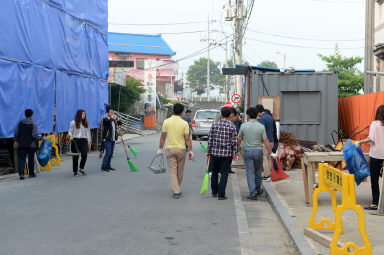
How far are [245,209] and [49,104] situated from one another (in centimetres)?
988

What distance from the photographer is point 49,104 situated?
53.6 feet

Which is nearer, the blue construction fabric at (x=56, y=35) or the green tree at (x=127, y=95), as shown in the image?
the blue construction fabric at (x=56, y=35)

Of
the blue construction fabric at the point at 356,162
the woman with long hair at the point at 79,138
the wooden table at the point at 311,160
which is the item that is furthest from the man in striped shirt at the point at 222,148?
the woman with long hair at the point at 79,138

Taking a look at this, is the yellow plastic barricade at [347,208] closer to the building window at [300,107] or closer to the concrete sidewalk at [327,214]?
the concrete sidewalk at [327,214]

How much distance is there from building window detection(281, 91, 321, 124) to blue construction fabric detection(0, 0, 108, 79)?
7.83 m

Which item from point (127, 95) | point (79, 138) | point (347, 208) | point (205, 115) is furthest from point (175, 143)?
point (127, 95)

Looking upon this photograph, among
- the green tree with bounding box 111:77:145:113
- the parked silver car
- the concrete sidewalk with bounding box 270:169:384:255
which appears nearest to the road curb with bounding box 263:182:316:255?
the concrete sidewalk with bounding box 270:169:384:255

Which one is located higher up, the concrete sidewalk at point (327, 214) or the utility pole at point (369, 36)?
the utility pole at point (369, 36)

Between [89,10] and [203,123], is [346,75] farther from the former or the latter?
[89,10]

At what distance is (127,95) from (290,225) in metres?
36.3

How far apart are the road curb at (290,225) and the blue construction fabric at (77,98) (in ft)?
32.4

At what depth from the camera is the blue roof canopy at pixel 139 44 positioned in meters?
60.7

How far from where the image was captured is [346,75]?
1325 inches

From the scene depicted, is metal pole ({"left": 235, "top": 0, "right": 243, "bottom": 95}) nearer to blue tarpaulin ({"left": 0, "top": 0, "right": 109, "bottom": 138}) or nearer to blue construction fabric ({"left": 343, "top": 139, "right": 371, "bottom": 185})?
blue tarpaulin ({"left": 0, "top": 0, "right": 109, "bottom": 138})
